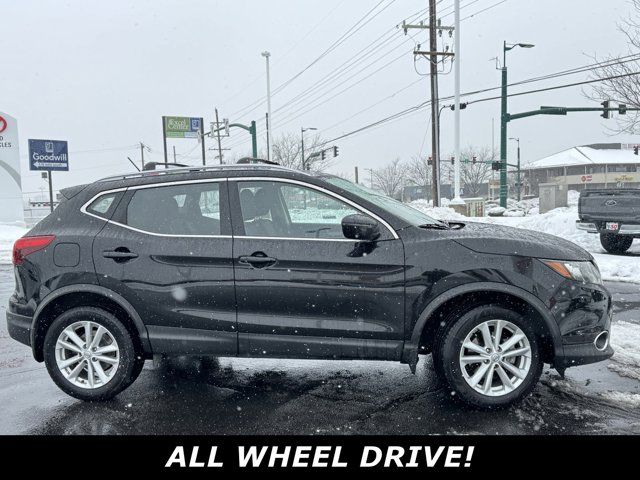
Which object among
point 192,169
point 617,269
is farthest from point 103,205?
point 617,269

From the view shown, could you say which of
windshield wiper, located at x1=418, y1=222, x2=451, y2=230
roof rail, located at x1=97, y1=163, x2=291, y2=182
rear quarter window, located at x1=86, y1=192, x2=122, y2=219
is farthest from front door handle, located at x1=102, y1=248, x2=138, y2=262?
windshield wiper, located at x1=418, y1=222, x2=451, y2=230

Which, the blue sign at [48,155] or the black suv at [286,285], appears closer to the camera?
the black suv at [286,285]

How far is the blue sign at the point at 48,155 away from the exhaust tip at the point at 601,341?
29693 mm

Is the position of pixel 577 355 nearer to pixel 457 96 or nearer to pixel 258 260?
Answer: pixel 258 260

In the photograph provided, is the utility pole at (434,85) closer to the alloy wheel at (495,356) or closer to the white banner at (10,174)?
the alloy wheel at (495,356)

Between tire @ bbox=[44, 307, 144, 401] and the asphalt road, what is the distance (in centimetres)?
16

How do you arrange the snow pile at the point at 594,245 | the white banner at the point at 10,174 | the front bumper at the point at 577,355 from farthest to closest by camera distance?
the white banner at the point at 10,174 → the snow pile at the point at 594,245 → the front bumper at the point at 577,355

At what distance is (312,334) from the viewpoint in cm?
401

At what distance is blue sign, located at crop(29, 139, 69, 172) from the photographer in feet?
93.1

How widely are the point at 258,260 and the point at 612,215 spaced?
10.8 m

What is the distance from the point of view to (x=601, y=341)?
3.97 meters

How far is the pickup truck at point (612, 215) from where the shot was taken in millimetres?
11969

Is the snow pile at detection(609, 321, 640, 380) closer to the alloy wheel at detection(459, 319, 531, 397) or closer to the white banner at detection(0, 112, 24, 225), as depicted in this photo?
the alloy wheel at detection(459, 319, 531, 397)

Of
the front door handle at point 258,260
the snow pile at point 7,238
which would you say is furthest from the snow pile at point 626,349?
the snow pile at point 7,238
